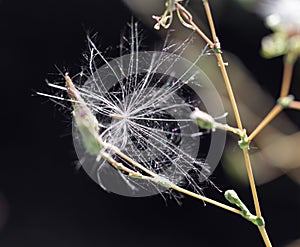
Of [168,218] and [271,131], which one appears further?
[168,218]

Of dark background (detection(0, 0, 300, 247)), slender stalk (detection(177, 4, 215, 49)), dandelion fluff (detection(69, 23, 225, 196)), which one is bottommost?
dark background (detection(0, 0, 300, 247))

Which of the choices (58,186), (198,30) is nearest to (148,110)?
(198,30)

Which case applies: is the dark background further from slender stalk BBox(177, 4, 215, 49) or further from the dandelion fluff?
slender stalk BBox(177, 4, 215, 49)

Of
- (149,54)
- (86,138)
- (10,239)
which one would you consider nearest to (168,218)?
(10,239)

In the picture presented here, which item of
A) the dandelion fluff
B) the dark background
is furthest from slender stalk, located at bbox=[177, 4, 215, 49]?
the dark background

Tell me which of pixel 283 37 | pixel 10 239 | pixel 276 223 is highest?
pixel 283 37

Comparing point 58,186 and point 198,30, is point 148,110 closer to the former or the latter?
point 198,30

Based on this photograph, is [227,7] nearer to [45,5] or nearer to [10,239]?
[45,5]
